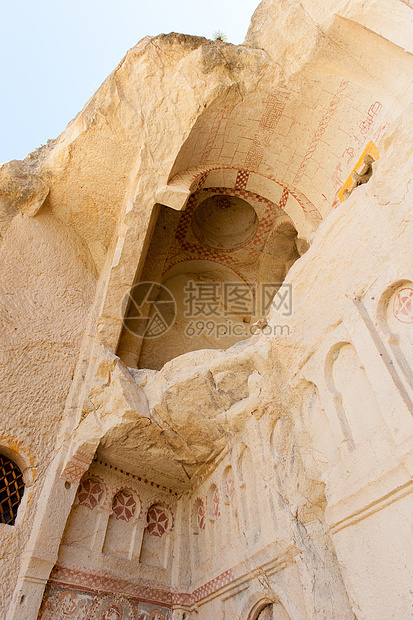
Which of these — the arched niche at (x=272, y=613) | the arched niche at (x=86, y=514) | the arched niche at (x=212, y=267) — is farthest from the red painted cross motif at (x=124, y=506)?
the arched niche at (x=212, y=267)

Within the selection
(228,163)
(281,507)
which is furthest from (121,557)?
(228,163)

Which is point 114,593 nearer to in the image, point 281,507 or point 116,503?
point 116,503

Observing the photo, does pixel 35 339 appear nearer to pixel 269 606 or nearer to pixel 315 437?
pixel 315 437

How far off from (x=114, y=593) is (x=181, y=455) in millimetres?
1476

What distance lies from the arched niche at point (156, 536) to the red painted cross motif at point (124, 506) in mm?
230

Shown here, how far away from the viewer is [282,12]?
18.0ft

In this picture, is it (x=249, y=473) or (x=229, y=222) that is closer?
(x=249, y=473)

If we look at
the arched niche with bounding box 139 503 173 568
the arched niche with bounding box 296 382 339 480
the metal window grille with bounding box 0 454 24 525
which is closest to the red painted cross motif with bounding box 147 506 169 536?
the arched niche with bounding box 139 503 173 568

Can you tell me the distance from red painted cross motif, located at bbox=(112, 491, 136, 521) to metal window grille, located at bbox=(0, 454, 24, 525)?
1075mm

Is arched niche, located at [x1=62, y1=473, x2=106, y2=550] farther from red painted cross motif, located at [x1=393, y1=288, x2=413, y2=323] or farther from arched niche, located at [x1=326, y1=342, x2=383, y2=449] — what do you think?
red painted cross motif, located at [x1=393, y1=288, x2=413, y2=323]

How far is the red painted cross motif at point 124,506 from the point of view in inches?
197

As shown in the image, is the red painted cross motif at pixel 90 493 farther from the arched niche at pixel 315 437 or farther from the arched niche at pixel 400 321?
the arched niche at pixel 400 321

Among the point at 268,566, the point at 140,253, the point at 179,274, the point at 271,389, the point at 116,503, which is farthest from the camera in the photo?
the point at 179,274

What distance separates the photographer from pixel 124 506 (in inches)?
201
